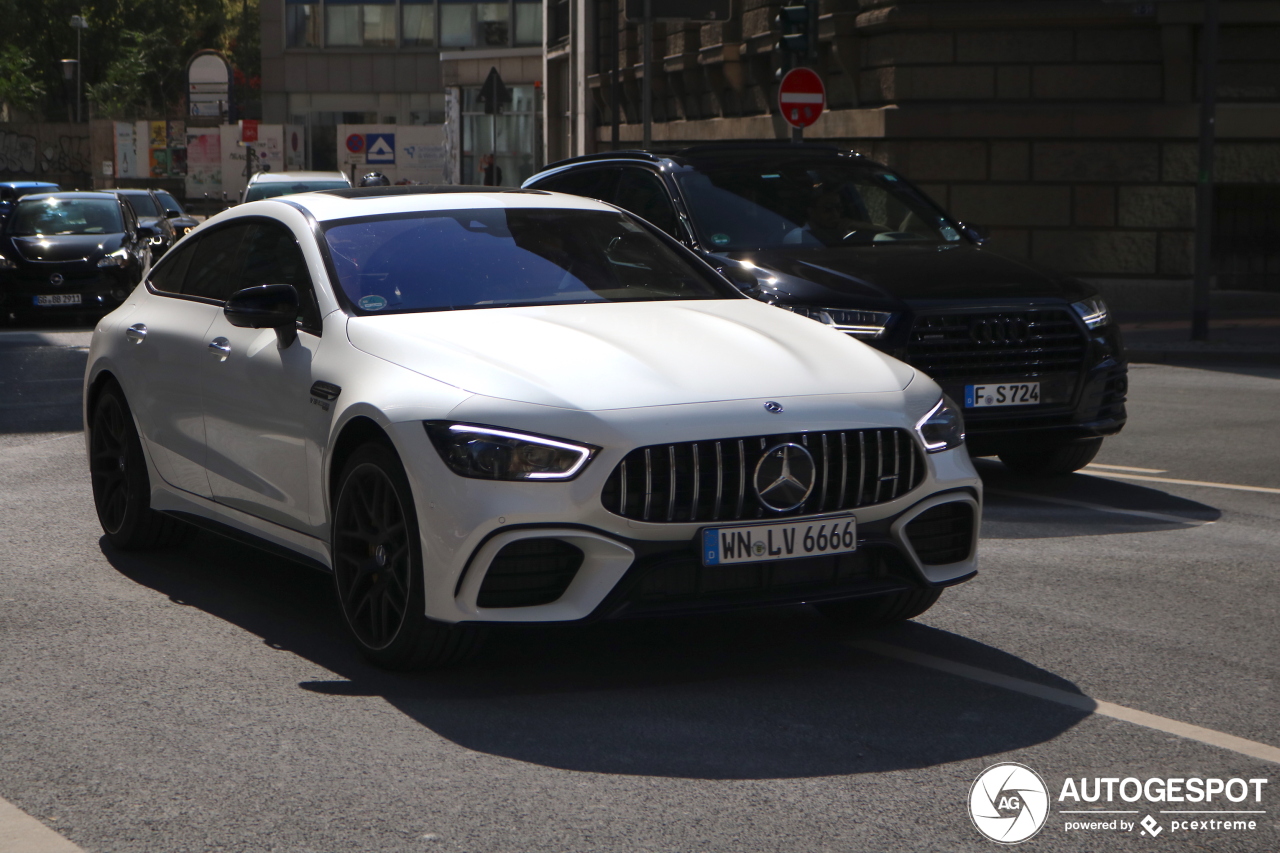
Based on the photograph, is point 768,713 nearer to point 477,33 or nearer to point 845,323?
point 845,323

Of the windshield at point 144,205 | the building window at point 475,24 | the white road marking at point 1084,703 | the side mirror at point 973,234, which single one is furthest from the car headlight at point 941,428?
the building window at point 475,24

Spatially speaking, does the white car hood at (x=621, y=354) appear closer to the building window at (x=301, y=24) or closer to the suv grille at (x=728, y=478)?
the suv grille at (x=728, y=478)

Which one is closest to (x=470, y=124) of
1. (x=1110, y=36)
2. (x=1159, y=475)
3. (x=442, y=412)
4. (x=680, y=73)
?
(x=680, y=73)

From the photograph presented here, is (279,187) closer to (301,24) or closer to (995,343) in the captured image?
(995,343)

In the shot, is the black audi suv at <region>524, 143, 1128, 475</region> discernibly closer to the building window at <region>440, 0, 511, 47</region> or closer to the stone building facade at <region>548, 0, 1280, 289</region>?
the stone building facade at <region>548, 0, 1280, 289</region>

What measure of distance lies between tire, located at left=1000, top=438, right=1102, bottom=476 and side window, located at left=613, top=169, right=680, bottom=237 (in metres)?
2.25

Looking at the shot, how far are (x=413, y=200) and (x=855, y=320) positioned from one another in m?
2.73

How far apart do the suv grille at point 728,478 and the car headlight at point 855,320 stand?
11.0 ft

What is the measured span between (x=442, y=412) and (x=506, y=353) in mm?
374

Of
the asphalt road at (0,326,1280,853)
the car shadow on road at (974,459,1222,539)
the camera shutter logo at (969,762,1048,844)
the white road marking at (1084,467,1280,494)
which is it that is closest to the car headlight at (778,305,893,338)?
the car shadow on road at (974,459,1222,539)

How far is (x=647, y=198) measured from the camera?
1055 cm

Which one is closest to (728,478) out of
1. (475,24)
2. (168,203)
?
(168,203)

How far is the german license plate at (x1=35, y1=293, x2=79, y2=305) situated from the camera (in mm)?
20797

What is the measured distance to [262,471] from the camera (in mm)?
6098
